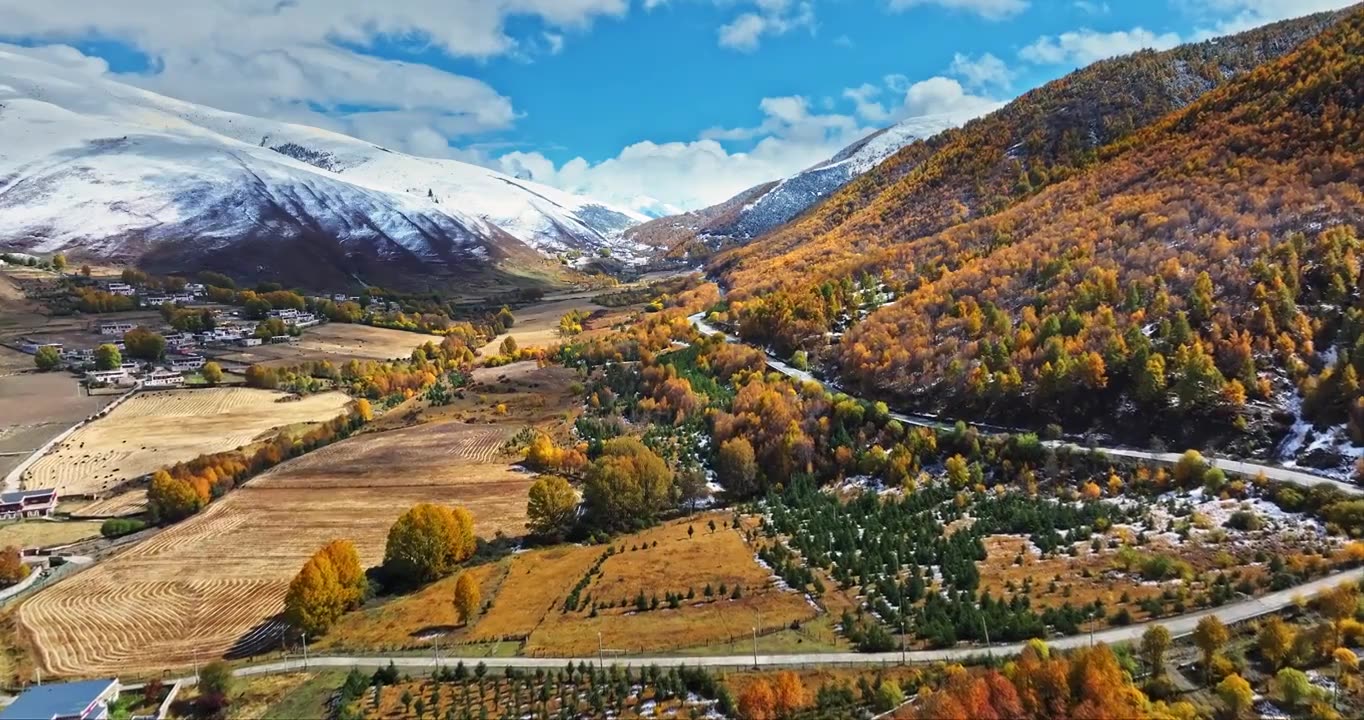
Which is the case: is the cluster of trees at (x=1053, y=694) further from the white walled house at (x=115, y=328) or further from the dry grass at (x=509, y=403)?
the white walled house at (x=115, y=328)

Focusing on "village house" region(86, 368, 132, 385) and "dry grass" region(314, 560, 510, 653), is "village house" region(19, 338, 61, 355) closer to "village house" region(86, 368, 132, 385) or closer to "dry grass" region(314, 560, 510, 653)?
"village house" region(86, 368, 132, 385)

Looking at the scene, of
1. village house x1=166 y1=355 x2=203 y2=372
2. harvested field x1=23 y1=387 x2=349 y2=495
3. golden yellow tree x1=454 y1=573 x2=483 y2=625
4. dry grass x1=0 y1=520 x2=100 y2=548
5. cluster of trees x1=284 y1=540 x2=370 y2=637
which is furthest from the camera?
village house x1=166 y1=355 x2=203 y2=372

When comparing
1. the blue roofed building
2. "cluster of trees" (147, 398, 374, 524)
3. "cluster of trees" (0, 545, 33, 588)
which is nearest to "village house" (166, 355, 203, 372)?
"cluster of trees" (147, 398, 374, 524)

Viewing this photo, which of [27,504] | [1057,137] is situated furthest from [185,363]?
[1057,137]

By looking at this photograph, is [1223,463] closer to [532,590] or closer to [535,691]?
[535,691]

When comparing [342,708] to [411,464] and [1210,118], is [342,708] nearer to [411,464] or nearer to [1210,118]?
[411,464]
